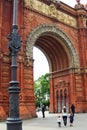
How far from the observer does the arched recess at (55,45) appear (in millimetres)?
26922

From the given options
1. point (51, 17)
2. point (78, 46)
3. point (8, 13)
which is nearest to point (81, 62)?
point (78, 46)

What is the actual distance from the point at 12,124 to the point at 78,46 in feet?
80.2

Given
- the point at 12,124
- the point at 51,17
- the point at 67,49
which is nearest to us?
the point at 12,124

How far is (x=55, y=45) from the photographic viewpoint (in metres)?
31.4

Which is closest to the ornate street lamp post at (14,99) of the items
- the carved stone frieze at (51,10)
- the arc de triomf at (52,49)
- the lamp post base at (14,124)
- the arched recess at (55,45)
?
the lamp post base at (14,124)

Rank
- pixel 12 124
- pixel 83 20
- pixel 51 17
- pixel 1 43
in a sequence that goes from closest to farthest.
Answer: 1. pixel 12 124
2. pixel 1 43
3. pixel 51 17
4. pixel 83 20

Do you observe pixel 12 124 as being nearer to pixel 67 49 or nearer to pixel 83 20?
pixel 67 49

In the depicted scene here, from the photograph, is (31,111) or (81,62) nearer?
(31,111)

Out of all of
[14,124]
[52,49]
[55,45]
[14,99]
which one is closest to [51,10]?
[55,45]

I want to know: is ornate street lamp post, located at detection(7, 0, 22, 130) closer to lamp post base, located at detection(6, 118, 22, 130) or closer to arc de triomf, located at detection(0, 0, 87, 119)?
lamp post base, located at detection(6, 118, 22, 130)

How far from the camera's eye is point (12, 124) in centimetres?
818

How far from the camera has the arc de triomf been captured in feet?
74.8

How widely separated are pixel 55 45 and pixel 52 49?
3.53 feet

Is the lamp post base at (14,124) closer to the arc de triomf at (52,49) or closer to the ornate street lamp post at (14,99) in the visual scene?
the ornate street lamp post at (14,99)
